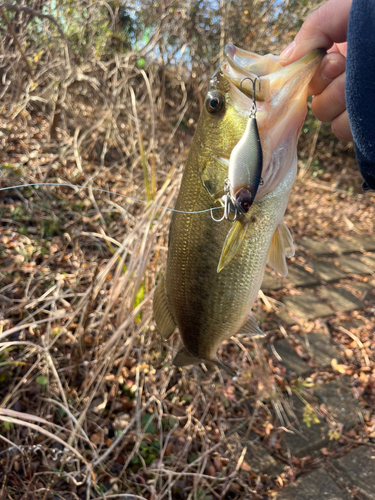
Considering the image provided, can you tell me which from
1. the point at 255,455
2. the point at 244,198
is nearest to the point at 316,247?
the point at 255,455

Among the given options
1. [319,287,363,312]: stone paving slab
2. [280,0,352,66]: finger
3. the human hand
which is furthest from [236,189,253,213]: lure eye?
[319,287,363,312]: stone paving slab

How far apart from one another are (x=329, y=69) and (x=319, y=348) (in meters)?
2.86

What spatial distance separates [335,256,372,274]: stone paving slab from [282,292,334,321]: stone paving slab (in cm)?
110

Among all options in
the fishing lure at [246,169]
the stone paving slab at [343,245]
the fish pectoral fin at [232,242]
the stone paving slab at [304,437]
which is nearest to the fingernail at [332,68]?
the fishing lure at [246,169]

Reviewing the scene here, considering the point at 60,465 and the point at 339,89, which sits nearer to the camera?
the point at 339,89

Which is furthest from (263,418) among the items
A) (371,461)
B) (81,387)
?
(81,387)

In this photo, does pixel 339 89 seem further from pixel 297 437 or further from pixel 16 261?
pixel 16 261

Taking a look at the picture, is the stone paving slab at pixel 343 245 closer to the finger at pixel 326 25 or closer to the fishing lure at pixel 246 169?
the finger at pixel 326 25

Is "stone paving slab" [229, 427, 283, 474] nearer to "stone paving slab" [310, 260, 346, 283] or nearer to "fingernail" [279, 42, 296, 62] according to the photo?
"fingernail" [279, 42, 296, 62]

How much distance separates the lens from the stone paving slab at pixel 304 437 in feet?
8.61

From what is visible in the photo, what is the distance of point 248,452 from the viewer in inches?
99.3

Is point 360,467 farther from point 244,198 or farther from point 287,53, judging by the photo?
point 287,53

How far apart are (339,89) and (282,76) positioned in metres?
0.49

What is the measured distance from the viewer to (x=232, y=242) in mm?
1119
